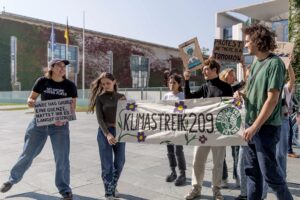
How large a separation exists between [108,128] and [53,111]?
742mm

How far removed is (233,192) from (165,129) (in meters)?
1.33

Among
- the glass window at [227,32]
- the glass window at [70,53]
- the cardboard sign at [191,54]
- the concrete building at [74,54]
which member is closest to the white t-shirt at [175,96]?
the cardboard sign at [191,54]

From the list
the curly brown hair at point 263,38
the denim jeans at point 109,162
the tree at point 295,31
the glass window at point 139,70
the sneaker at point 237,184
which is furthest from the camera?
the glass window at point 139,70

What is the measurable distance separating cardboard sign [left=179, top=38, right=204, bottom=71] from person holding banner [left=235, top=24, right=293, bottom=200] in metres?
1.29

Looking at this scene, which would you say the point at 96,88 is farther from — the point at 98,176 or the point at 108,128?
the point at 98,176

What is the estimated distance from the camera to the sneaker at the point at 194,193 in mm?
4488

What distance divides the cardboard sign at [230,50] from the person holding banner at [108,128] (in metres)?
1.46

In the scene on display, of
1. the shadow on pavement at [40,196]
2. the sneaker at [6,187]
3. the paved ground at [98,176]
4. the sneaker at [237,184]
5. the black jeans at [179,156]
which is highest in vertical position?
the black jeans at [179,156]

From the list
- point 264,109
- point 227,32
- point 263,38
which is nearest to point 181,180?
point 264,109

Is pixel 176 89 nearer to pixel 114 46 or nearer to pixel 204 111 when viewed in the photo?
pixel 204 111

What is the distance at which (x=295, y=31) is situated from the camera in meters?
10.5

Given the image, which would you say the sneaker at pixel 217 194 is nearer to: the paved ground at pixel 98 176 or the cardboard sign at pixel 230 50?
the paved ground at pixel 98 176

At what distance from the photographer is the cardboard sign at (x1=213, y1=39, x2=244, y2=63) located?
4.54m

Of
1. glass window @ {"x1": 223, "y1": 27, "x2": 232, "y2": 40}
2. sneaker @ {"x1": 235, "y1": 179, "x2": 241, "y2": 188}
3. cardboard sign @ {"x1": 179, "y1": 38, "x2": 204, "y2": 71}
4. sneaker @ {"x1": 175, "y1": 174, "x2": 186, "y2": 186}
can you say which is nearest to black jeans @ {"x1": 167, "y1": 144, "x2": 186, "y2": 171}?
sneaker @ {"x1": 175, "y1": 174, "x2": 186, "y2": 186}
